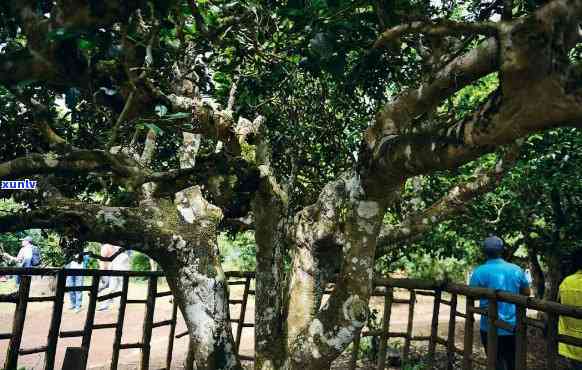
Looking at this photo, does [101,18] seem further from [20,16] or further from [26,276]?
[26,276]

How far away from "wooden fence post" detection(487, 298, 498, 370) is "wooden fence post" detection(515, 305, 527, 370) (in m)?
0.31

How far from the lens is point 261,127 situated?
5.16 metres

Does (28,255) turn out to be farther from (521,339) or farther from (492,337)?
(521,339)

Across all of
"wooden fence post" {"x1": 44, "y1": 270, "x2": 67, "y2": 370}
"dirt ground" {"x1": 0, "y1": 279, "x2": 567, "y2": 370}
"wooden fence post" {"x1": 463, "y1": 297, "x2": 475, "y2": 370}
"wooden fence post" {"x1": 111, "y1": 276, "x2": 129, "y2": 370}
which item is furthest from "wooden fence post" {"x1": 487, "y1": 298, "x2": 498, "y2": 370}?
"wooden fence post" {"x1": 44, "y1": 270, "x2": 67, "y2": 370}

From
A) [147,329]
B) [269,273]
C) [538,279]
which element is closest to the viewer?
[269,273]

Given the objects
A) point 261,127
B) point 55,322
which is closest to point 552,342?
point 261,127

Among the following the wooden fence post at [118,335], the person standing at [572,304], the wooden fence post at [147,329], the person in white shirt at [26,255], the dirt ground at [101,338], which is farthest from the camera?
the person in white shirt at [26,255]

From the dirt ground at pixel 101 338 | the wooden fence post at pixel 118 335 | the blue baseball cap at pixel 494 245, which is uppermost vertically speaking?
the blue baseball cap at pixel 494 245

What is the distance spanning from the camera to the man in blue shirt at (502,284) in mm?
4984

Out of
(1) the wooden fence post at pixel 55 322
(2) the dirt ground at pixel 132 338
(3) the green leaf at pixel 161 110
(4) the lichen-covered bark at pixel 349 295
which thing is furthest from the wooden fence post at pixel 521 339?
(1) the wooden fence post at pixel 55 322

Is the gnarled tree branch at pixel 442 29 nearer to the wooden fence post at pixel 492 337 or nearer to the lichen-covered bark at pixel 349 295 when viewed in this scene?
the lichen-covered bark at pixel 349 295

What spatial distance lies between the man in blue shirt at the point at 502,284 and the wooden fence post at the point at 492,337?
15cm

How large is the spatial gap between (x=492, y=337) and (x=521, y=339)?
41cm

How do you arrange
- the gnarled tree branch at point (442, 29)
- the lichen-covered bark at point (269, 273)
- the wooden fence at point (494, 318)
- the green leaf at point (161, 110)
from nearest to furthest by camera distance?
the gnarled tree branch at point (442, 29) → the green leaf at point (161, 110) → the wooden fence at point (494, 318) → the lichen-covered bark at point (269, 273)
